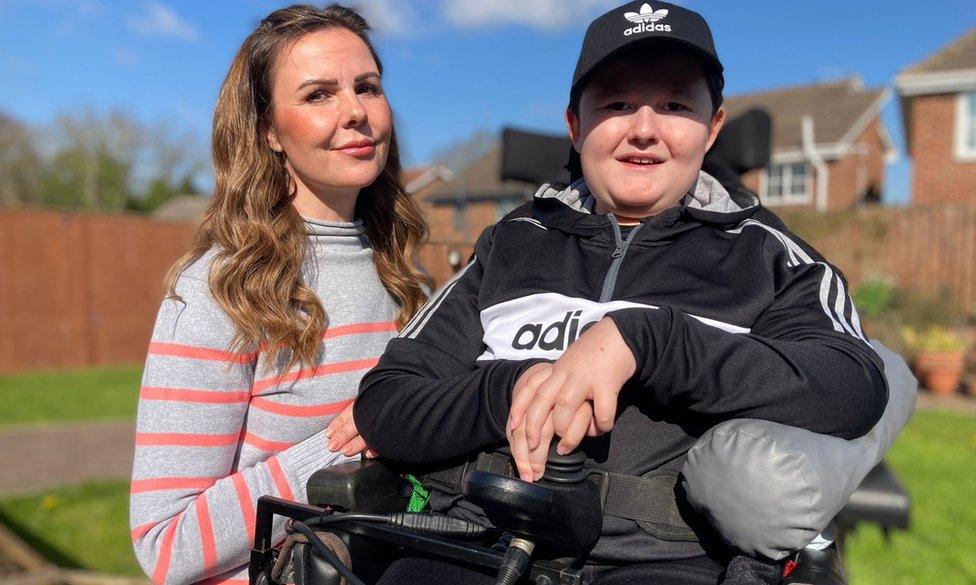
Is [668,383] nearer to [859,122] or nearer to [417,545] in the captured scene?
[417,545]

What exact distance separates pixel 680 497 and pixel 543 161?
→ 2242mm

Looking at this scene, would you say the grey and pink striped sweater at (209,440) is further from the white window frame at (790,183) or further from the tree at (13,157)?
the tree at (13,157)

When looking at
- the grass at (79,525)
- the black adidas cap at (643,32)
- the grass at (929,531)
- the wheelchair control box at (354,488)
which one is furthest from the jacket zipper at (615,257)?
the grass at (79,525)

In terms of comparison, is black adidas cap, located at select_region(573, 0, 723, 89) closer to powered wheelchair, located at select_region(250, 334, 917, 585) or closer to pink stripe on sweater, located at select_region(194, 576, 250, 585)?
powered wheelchair, located at select_region(250, 334, 917, 585)

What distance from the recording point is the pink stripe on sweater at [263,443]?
73.8 inches

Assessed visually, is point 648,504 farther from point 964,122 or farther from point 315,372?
point 964,122

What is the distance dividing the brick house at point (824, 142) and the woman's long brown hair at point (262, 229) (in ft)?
65.3

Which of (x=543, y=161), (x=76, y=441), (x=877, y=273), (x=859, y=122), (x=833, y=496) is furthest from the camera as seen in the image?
(x=859, y=122)

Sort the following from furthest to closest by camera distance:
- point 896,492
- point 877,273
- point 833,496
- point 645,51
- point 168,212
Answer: point 168,212, point 877,273, point 896,492, point 645,51, point 833,496

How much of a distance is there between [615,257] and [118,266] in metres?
13.7

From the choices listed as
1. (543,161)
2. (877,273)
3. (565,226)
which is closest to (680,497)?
(565,226)

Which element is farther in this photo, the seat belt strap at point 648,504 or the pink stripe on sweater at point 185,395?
the pink stripe on sweater at point 185,395

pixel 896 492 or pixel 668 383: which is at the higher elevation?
pixel 668 383

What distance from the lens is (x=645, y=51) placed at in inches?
64.9
